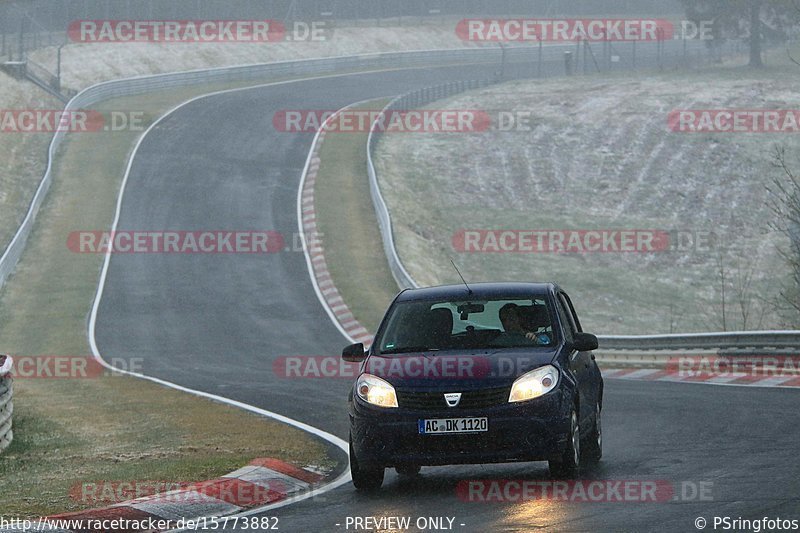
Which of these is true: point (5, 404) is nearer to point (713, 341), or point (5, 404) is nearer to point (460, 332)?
point (460, 332)

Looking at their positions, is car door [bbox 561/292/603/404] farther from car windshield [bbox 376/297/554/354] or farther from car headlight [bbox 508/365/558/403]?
car headlight [bbox 508/365/558/403]

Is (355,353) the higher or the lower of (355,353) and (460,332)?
the lower

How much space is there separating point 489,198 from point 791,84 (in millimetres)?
24791

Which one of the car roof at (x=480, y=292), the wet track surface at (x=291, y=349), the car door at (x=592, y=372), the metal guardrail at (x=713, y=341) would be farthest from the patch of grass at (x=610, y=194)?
the car roof at (x=480, y=292)

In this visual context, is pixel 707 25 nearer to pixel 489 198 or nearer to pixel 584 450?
pixel 489 198

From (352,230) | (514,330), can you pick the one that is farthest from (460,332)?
(352,230)

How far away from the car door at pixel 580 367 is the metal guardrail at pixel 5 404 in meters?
5.85

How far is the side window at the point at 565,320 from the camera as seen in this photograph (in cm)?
1177

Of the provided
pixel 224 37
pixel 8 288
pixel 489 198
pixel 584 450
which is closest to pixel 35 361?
pixel 8 288

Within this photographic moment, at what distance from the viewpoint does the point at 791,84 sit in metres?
68.9

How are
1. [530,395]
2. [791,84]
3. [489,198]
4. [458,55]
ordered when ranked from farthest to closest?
[458,55]
[791,84]
[489,198]
[530,395]

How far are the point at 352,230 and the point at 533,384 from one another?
32.0m

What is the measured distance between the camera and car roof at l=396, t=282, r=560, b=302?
1177 centimetres

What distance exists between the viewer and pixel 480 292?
38.8 feet
